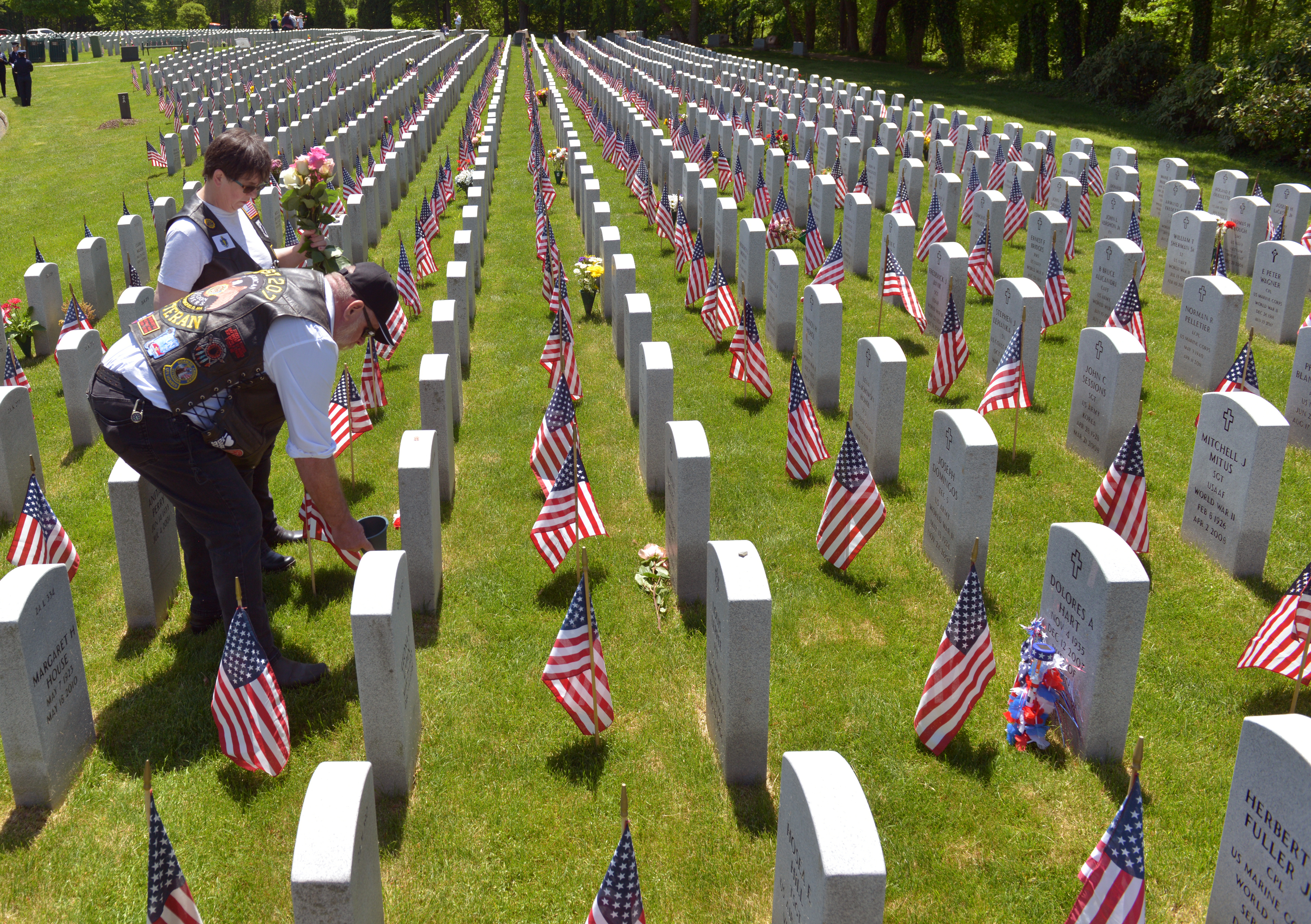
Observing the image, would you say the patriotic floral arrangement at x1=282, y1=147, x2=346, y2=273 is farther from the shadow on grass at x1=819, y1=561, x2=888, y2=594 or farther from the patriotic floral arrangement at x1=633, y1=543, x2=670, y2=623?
the shadow on grass at x1=819, y1=561, x2=888, y2=594

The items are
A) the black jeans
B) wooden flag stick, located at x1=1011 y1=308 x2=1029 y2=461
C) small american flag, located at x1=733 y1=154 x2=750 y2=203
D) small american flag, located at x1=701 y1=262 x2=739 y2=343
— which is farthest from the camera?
small american flag, located at x1=733 y1=154 x2=750 y2=203

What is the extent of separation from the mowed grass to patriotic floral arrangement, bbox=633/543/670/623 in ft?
0.64

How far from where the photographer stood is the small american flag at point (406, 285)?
42.3ft

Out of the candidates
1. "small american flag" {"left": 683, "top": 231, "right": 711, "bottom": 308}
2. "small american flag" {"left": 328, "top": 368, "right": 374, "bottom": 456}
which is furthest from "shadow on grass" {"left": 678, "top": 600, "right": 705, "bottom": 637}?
"small american flag" {"left": 683, "top": 231, "right": 711, "bottom": 308}

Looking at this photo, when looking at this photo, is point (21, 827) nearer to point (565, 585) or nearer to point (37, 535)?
point (37, 535)

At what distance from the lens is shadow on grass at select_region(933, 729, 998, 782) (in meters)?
5.44

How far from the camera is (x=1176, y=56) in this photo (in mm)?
31547

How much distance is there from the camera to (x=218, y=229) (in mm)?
6168

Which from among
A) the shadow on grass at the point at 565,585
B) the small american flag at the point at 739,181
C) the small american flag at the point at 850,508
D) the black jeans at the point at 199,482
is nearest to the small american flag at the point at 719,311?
the small american flag at the point at 850,508

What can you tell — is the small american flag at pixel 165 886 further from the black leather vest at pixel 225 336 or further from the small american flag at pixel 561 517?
the small american flag at pixel 561 517

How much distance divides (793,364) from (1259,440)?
11.0 feet

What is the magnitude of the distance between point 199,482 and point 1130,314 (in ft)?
28.7

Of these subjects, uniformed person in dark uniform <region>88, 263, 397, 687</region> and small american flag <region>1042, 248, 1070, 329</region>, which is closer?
uniformed person in dark uniform <region>88, 263, 397, 687</region>

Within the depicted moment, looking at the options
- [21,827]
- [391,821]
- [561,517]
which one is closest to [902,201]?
[561,517]
